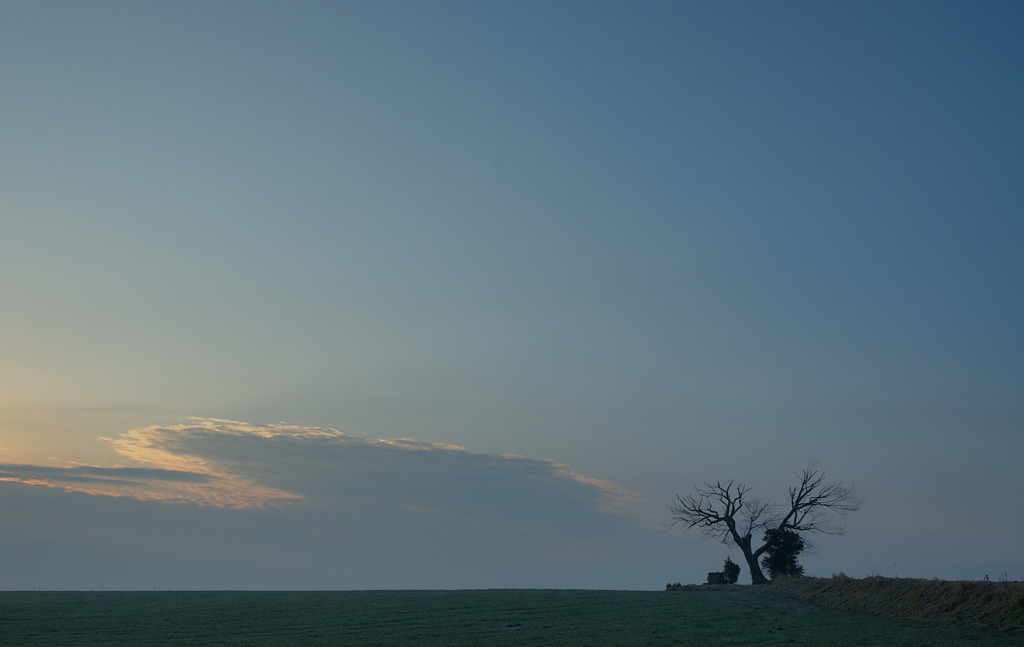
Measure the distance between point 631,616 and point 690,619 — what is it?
9.29 ft

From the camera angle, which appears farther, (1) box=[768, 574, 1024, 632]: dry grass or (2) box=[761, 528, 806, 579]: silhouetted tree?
(2) box=[761, 528, 806, 579]: silhouetted tree

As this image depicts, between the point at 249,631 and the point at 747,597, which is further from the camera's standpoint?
the point at 747,597

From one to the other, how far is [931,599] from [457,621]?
18.1m

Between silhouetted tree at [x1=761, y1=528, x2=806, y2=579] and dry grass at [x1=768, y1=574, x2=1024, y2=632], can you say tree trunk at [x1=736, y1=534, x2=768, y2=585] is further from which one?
dry grass at [x1=768, y1=574, x2=1024, y2=632]

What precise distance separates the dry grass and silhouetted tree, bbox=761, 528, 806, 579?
26.2 m

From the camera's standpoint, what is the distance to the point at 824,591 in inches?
1377

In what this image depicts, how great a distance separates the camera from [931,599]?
26625mm

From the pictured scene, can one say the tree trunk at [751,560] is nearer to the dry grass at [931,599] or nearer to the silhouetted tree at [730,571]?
the silhouetted tree at [730,571]

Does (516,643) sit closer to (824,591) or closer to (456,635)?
(456,635)

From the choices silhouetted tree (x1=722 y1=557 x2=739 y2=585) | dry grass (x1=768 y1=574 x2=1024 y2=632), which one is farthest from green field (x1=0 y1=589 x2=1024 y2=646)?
silhouetted tree (x1=722 y1=557 x2=739 y2=585)

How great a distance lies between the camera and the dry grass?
2259 cm

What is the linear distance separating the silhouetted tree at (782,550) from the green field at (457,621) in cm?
2165

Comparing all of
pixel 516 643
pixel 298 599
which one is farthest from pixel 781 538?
pixel 516 643

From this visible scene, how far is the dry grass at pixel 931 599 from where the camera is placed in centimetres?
2259
